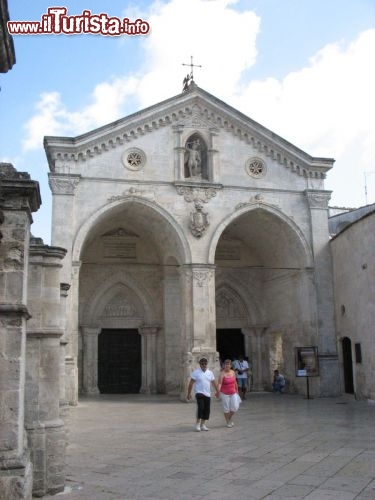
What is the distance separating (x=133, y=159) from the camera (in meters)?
22.4

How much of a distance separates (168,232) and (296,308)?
6.26m

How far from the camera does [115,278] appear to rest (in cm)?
2544

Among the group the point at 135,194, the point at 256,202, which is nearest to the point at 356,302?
the point at 256,202

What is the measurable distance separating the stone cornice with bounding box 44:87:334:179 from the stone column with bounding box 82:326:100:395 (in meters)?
7.25

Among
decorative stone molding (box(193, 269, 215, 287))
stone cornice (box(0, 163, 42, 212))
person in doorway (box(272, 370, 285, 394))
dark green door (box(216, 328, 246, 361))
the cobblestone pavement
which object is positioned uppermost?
decorative stone molding (box(193, 269, 215, 287))

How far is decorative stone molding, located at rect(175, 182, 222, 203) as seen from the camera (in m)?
22.5

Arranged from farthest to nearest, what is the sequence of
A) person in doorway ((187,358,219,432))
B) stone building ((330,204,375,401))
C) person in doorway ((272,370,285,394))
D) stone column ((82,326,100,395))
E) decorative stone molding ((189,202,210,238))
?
person in doorway ((272,370,285,394)), stone column ((82,326,100,395)), decorative stone molding ((189,202,210,238)), stone building ((330,204,375,401)), person in doorway ((187,358,219,432))

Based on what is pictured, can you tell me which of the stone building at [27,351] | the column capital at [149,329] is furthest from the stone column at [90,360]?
the stone building at [27,351]

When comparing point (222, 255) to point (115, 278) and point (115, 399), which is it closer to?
point (115, 278)

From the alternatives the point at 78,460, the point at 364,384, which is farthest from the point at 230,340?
the point at 78,460

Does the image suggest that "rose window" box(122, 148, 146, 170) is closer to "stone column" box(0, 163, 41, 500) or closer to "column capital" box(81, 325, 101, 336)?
"column capital" box(81, 325, 101, 336)

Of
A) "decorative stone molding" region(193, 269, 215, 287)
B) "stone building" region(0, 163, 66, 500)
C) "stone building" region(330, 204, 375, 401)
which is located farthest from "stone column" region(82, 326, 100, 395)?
"stone building" region(0, 163, 66, 500)

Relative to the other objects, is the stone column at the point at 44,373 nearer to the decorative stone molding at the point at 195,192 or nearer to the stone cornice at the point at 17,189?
the stone cornice at the point at 17,189

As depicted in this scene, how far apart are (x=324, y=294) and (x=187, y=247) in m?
5.92
